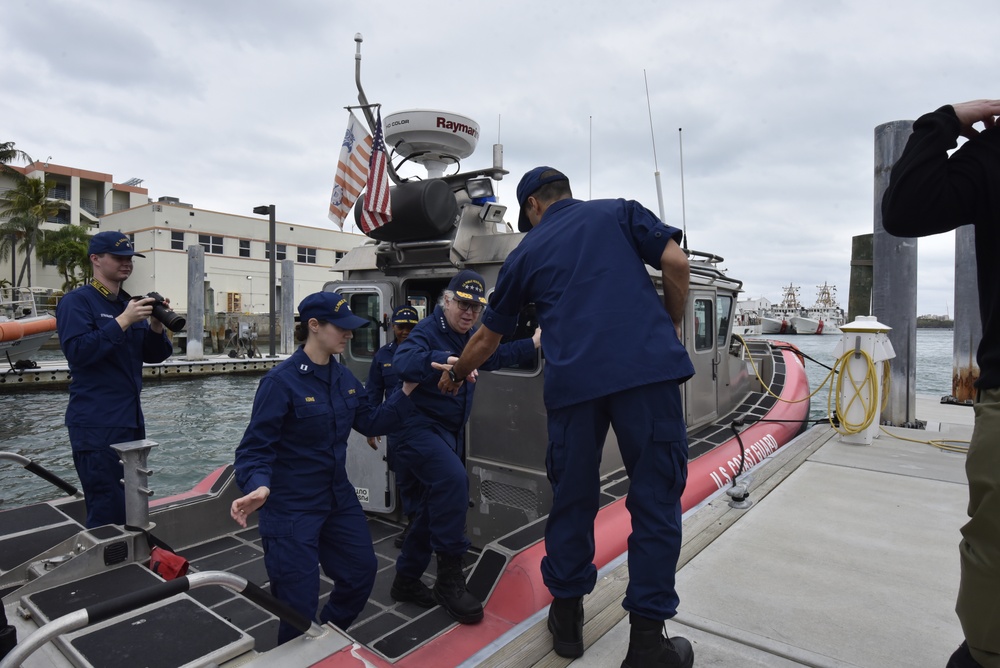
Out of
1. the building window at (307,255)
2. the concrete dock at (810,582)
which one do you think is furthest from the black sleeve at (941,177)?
the building window at (307,255)

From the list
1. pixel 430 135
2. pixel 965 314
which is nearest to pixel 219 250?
pixel 430 135

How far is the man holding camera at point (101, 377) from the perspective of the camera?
3152 millimetres

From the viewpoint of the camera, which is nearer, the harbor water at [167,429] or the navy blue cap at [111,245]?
the navy blue cap at [111,245]

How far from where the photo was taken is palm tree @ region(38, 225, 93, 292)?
40.3m

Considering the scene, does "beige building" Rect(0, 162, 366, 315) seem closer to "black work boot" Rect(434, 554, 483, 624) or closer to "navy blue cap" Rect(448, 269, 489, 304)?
"navy blue cap" Rect(448, 269, 489, 304)

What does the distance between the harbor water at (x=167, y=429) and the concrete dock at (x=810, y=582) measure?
647 centimetres

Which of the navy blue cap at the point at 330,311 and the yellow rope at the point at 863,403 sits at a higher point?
the navy blue cap at the point at 330,311

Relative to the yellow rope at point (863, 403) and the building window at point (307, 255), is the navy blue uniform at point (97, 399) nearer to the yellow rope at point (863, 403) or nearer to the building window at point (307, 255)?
the yellow rope at point (863, 403)

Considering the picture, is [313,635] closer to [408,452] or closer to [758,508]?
[408,452]

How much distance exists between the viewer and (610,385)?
79.9 inches

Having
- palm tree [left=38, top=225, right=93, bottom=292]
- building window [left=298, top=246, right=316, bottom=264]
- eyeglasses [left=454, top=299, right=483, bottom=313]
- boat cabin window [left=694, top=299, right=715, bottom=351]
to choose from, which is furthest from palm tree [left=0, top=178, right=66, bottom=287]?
eyeglasses [left=454, top=299, right=483, bottom=313]

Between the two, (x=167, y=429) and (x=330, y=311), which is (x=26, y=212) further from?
(x=330, y=311)

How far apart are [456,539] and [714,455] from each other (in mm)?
2368

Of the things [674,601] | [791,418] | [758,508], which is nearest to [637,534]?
[674,601]
